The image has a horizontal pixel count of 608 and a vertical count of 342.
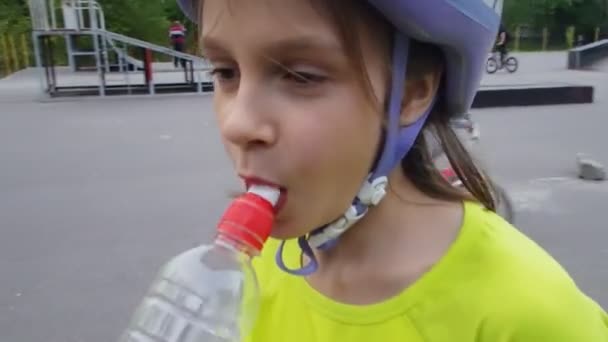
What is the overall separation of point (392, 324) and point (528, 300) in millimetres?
228

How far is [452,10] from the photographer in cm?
112

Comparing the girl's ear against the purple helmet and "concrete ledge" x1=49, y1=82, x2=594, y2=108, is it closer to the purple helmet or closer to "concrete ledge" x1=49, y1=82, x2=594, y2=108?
the purple helmet

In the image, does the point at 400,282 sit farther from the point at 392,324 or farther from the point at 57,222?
the point at 57,222

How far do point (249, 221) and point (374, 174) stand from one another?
0.26m

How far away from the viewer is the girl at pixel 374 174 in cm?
104

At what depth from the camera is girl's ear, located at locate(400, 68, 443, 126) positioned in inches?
47.1

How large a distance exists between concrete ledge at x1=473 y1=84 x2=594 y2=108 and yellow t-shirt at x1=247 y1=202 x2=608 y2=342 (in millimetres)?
10012

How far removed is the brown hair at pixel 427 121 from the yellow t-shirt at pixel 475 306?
7cm

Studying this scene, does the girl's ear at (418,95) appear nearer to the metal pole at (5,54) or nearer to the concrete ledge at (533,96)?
the concrete ledge at (533,96)

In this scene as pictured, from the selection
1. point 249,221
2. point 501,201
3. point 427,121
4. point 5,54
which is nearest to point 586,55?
point 5,54

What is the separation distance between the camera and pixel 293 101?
105 centimetres

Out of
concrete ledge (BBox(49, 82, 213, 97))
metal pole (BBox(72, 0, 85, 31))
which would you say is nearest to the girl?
concrete ledge (BBox(49, 82, 213, 97))

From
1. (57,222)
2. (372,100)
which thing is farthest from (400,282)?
(57,222)

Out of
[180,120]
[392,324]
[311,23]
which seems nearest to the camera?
[311,23]
